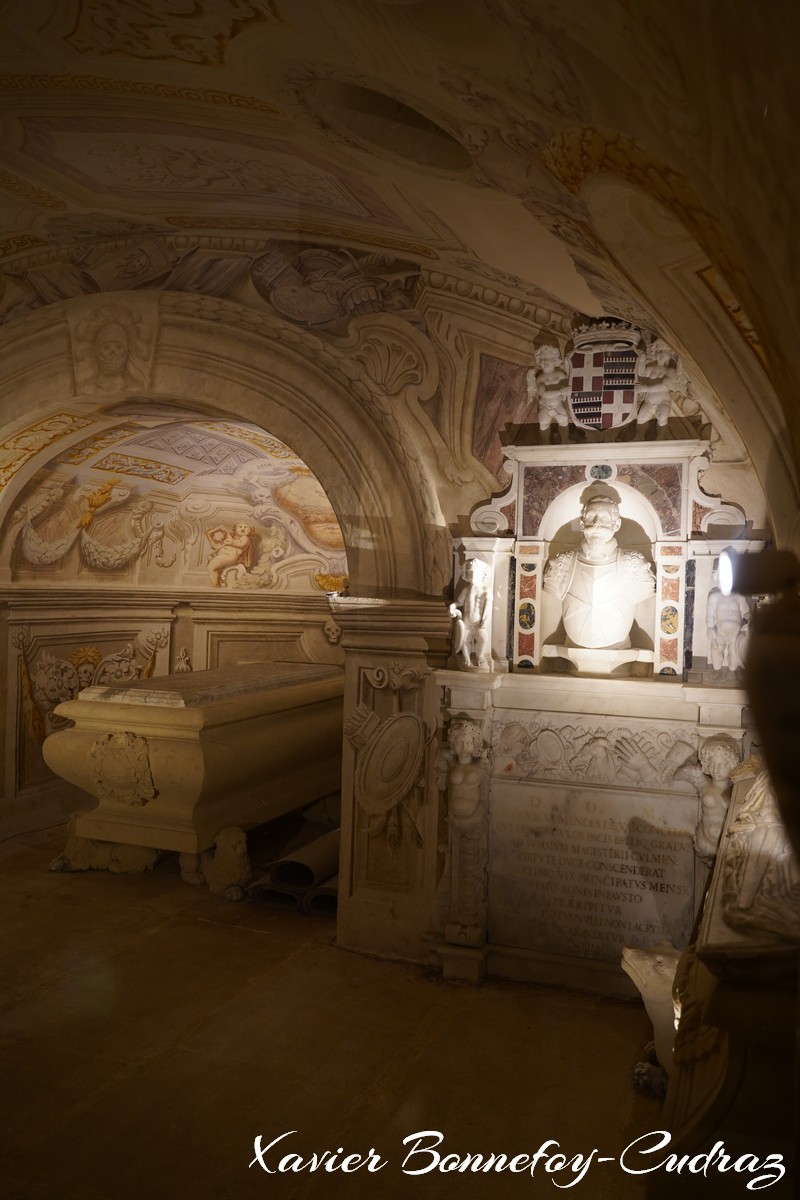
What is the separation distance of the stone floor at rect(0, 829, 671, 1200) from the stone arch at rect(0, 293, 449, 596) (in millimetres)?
2175

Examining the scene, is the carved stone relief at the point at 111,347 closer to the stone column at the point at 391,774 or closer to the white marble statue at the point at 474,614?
the stone column at the point at 391,774

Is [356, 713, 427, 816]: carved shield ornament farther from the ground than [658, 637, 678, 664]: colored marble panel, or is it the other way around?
[658, 637, 678, 664]: colored marble panel

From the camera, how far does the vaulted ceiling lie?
62.3 inches

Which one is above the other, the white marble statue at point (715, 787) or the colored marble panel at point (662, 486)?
the colored marble panel at point (662, 486)

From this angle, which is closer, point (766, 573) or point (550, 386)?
point (766, 573)

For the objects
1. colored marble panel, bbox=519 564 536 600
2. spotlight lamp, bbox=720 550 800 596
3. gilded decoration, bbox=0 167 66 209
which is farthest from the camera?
colored marble panel, bbox=519 564 536 600

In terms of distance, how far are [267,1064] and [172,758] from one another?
7.81 feet

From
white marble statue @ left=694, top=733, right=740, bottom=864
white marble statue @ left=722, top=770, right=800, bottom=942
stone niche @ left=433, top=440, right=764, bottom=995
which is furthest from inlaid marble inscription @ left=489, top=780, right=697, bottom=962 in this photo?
white marble statue @ left=722, top=770, right=800, bottom=942

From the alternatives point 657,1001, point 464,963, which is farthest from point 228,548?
point 657,1001

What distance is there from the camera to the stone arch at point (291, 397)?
5145 millimetres

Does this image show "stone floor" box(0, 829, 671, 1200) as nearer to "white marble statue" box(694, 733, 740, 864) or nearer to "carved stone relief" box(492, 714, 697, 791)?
"white marble statue" box(694, 733, 740, 864)

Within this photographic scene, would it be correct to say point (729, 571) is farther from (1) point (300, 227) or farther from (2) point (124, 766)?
(2) point (124, 766)

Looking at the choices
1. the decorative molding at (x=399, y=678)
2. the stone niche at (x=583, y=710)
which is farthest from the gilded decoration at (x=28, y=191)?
the decorative molding at (x=399, y=678)

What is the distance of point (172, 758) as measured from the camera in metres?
5.87
